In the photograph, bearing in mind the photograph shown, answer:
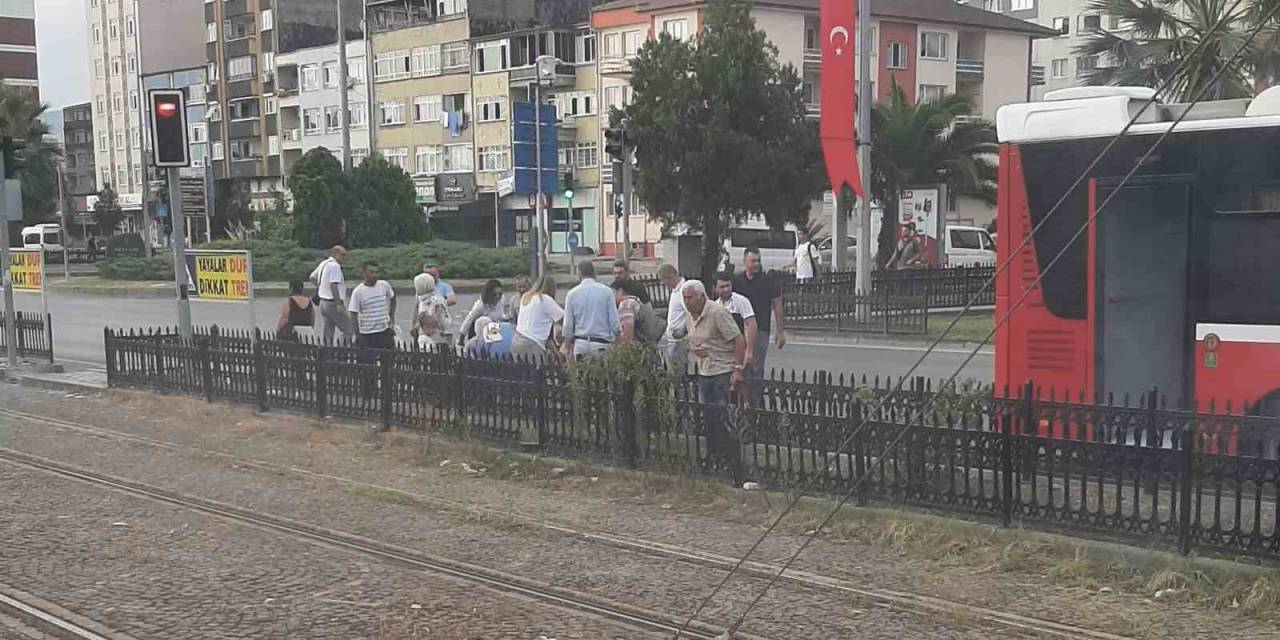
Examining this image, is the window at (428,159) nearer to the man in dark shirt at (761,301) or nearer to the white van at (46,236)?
the white van at (46,236)

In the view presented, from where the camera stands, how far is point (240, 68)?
269 ft

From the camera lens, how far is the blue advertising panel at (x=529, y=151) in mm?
18656

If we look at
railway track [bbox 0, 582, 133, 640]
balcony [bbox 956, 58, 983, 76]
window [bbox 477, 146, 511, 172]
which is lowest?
railway track [bbox 0, 582, 133, 640]

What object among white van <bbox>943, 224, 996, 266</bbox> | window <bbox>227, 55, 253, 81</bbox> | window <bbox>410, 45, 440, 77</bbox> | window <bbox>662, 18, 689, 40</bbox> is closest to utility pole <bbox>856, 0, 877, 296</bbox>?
white van <bbox>943, 224, 996, 266</bbox>

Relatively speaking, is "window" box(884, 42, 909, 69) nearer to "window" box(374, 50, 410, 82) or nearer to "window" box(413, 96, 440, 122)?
"window" box(413, 96, 440, 122)

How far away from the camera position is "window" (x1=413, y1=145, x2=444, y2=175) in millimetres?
70375

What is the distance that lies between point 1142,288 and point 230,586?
719 centimetres

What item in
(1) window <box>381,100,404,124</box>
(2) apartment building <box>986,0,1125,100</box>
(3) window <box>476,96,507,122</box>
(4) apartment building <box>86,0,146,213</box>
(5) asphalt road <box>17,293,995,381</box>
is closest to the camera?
(5) asphalt road <box>17,293,995,381</box>

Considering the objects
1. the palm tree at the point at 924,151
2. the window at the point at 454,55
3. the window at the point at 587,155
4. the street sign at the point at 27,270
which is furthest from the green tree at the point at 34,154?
the palm tree at the point at 924,151

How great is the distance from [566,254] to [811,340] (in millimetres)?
42493

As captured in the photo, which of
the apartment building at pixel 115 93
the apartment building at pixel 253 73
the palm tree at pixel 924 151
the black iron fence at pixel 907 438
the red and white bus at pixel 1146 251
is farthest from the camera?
the apartment building at pixel 115 93

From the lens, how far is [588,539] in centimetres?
832

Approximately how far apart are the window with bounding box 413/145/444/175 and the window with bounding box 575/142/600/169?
9500 millimetres

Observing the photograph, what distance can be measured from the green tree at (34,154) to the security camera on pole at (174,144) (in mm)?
55548
